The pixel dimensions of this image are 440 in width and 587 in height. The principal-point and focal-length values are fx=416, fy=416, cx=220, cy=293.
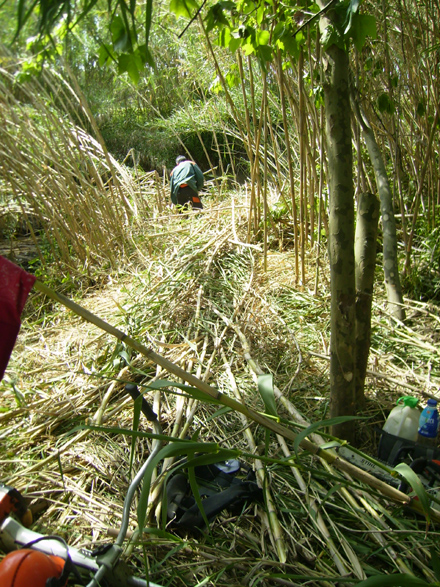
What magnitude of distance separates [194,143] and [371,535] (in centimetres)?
910

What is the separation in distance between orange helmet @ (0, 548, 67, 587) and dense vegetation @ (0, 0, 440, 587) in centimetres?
23

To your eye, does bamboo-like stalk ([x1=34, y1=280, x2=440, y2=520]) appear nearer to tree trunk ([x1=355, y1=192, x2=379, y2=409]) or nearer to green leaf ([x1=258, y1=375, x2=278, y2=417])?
green leaf ([x1=258, y1=375, x2=278, y2=417])

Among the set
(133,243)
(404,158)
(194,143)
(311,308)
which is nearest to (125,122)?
(194,143)

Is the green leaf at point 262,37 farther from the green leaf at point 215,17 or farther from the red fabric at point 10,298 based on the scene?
the red fabric at point 10,298

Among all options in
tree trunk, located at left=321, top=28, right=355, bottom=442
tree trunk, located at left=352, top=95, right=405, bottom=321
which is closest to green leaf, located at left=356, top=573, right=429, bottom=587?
tree trunk, located at left=321, top=28, right=355, bottom=442

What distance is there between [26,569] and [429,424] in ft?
3.90

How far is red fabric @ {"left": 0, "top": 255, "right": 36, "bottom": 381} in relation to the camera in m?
0.83

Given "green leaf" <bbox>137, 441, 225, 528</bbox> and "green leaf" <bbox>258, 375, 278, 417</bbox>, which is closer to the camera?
"green leaf" <bbox>137, 441, 225, 528</bbox>

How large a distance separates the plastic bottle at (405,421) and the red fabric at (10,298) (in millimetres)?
1221

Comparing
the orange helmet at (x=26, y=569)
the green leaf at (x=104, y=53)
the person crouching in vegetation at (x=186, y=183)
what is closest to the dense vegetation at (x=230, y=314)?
the green leaf at (x=104, y=53)

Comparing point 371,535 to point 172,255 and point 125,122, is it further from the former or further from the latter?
point 125,122

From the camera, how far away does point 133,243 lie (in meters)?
3.23

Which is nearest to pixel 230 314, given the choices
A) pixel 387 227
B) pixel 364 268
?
pixel 364 268

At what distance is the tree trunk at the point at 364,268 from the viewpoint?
148cm
